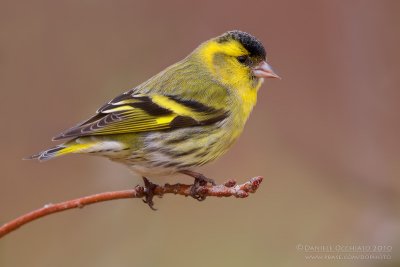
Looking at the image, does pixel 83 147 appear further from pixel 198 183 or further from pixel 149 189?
pixel 198 183

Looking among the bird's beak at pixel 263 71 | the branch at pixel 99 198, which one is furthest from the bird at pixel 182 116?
the branch at pixel 99 198

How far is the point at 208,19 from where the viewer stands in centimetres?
Result: 729

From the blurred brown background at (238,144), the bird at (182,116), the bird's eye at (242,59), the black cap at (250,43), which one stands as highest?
the black cap at (250,43)

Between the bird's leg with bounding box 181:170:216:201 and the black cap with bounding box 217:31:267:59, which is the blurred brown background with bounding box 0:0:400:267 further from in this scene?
the black cap with bounding box 217:31:267:59

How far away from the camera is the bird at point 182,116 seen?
3.85m

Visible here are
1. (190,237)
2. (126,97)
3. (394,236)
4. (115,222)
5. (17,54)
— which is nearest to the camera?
(394,236)

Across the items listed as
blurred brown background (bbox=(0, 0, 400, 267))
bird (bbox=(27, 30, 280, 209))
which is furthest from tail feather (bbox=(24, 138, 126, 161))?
blurred brown background (bbox=(0, 0, 400, 267))

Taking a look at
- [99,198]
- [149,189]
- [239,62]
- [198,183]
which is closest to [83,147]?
[149,189]

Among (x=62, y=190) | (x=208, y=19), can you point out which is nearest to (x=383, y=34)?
(x=208, y=19)

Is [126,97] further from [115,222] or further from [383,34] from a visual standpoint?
[383,34]

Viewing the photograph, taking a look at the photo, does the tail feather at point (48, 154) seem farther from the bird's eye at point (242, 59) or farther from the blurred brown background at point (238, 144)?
the bird's eye at point (242, 59)

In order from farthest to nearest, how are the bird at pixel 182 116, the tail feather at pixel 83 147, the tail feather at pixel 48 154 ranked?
1. the bird at pixel 182 116
2. the tail feather at pixel 83 147
3. the tail feather at pixel 48 154

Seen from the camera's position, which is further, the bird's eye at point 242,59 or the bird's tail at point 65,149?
the bird's eye at point 242,59

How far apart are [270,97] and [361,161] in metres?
2.06
